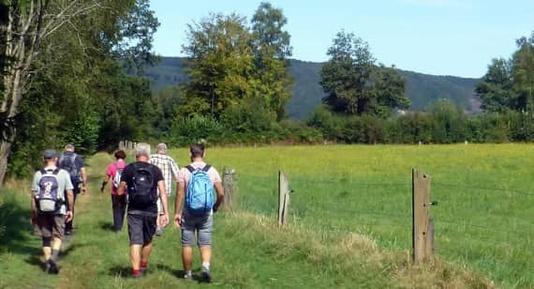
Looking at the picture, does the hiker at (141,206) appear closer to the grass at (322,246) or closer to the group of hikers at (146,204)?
the group of hikers at (146,204)

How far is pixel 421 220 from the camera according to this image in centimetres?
1043

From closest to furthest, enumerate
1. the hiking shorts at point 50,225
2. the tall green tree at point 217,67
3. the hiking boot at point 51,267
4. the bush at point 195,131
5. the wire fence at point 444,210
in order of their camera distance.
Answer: the hiking boot at point 51,267, the hiking shorts at point 50,225, the wire fence at point 444,210, the bush at point 195,131, the tall green tree at point 217,67

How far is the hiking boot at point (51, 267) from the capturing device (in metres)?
11.9

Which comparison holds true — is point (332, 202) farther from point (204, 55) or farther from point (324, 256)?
point (204, 55)

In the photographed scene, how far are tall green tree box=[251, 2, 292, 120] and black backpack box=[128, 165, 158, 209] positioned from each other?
90488 mm

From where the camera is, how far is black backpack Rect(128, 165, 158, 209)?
36.2ft

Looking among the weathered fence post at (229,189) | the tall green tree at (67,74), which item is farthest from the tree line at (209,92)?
the weathered fence post at (229,189)

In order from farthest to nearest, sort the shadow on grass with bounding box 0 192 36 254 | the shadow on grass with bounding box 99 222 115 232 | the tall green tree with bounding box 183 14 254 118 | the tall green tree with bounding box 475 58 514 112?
1. the tall green tree with bounding box 475 58 514 112
2. the tall green tree with bounding box 183 14 254 118
3. the shadow on grass with bounding box 99 222 115 232
4. the shadow on grass with bounding box 0 192 36 254

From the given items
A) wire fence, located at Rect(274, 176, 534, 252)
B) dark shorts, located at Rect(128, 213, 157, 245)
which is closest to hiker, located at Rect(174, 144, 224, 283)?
dark shorts, located at Rect(128, 213, 157, 245)

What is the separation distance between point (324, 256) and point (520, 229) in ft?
23.6

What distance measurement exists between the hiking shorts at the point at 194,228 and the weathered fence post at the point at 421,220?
2.54m

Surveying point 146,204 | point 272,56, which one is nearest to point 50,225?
point 146,204

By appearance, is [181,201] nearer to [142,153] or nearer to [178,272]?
[142,153]

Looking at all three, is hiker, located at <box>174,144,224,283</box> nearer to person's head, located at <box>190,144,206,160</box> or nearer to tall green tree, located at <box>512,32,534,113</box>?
person's head, located at <box>190,144,206,160</box>
